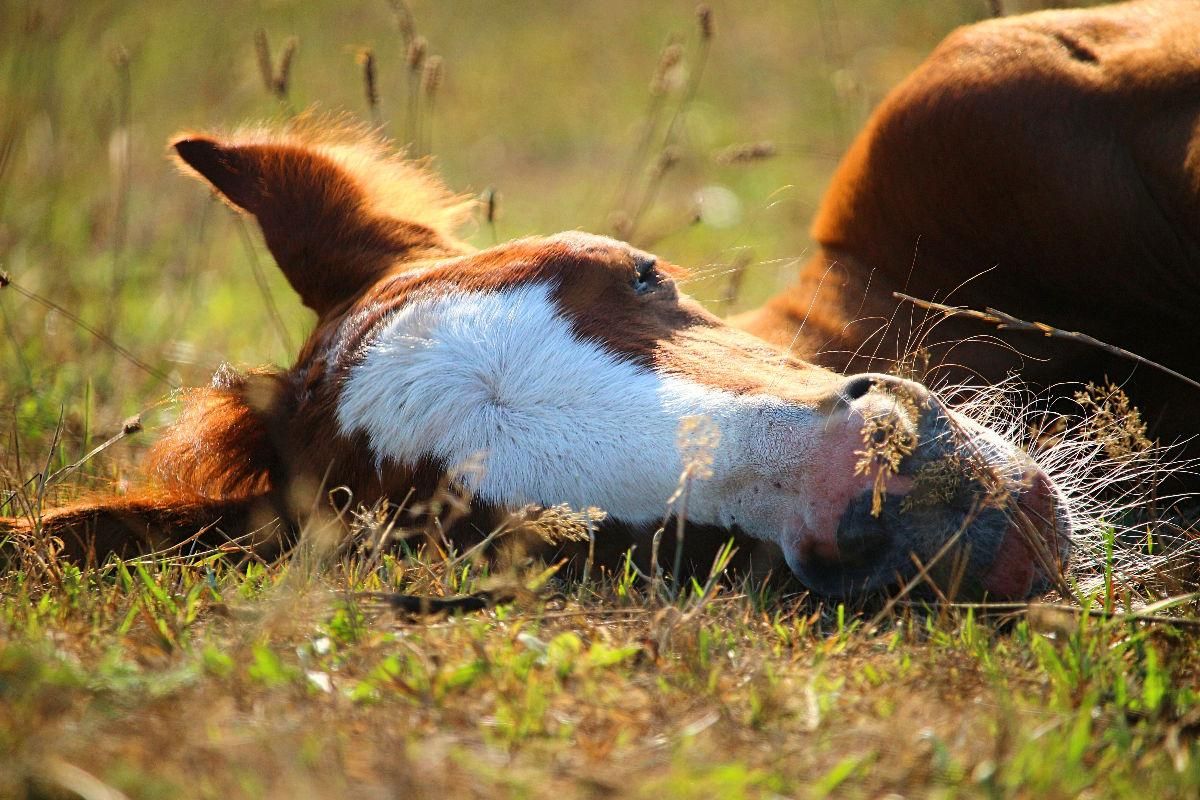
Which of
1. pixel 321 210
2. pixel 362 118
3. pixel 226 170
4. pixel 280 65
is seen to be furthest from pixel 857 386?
pixel 362 118

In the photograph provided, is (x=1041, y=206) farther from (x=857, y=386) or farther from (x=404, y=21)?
(x=404, y=21)

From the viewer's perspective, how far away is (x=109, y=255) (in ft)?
19.6

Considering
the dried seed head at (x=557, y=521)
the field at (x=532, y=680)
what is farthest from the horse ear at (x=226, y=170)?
the dried seed head at (x=557, y=521)

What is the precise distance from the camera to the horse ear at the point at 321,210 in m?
3.04

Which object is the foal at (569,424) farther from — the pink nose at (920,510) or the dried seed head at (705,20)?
the dried seed head at (705,20)

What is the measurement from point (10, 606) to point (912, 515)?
5.75 ft

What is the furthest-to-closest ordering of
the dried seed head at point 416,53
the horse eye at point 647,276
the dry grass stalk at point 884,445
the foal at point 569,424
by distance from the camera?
1. the dried seed head at point 416,53
2. the horse eye at point 647,276
3. the foal at point 569,424
4. the dry grass stalk at point 884,445

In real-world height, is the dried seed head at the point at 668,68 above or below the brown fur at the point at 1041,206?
above

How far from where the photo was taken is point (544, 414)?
2.28 meters

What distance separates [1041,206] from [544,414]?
151 centimetres

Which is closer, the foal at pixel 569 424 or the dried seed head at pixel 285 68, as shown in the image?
the foal at pixel 569 424

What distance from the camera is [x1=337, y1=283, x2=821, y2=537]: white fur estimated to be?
2.16 metres

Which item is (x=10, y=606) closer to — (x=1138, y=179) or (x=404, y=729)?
(x=404, y=729)

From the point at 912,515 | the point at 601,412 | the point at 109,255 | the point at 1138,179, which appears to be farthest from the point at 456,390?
the point at 109,255
